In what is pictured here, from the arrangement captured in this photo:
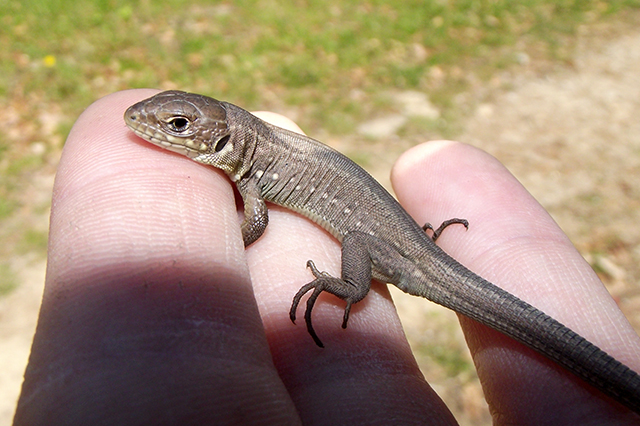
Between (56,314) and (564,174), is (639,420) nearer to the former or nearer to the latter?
(56,314)

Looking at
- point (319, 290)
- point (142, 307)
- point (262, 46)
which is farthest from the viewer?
point (262, 46)

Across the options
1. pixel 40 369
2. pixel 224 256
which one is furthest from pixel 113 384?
pixel 224 256

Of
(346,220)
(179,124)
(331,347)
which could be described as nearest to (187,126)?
(179,124)

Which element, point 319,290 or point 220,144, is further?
point 220,144

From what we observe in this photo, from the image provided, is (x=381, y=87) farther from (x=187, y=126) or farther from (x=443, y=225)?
(x=187, y=126)

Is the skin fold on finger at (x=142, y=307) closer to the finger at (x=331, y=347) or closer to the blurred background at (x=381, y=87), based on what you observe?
the finger at (x=331, y=347)

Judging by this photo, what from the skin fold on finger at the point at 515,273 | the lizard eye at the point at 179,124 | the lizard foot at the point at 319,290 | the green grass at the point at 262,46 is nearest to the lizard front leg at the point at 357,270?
the lizard foot at the point at 319,290
